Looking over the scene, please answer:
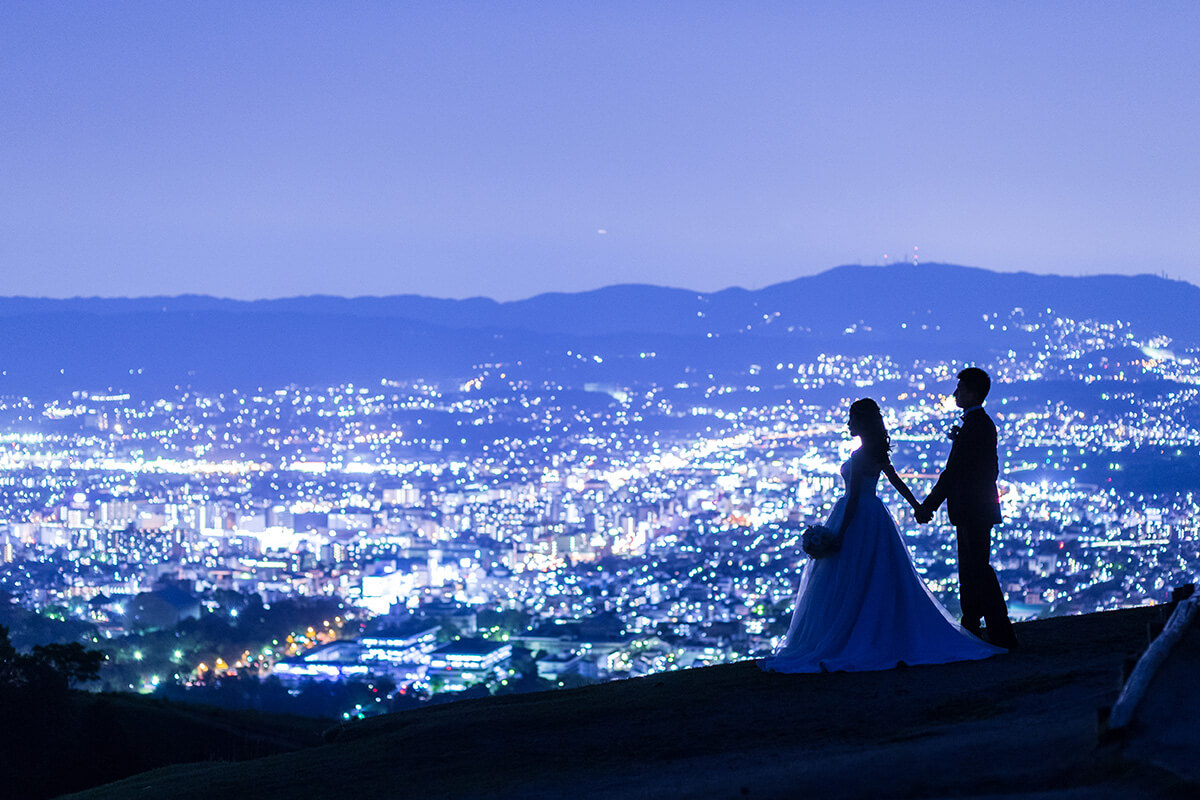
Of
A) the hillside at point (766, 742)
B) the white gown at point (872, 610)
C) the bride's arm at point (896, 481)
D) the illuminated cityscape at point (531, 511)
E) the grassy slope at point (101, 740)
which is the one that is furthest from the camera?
the illuminated cityscape at point (531, 511)

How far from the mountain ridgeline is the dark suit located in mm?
88824

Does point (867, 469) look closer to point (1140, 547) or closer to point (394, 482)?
point (1140, 547)

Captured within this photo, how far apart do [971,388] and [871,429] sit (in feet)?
2.03

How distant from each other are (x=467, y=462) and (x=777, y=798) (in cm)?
8022

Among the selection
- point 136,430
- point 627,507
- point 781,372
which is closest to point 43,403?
point 136,430

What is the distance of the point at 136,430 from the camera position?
102 m

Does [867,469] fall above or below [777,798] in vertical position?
above

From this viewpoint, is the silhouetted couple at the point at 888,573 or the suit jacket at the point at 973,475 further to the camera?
the suit jacket at the point at 973,475

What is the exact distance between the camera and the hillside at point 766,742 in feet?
17.7

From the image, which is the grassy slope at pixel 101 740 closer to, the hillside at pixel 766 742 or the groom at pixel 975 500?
the hillside at pixel 766 742

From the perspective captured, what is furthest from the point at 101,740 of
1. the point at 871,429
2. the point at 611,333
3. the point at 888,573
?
the point at 611,333

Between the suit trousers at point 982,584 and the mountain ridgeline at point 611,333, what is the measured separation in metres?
88.8

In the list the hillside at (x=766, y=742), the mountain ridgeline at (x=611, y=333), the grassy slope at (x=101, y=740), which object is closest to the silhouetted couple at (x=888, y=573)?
the hillside at (x=766, y=742)

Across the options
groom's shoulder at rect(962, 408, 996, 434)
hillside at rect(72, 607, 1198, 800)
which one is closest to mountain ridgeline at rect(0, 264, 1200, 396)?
groom's shoulder at rect(962, 408, 996, 434)
